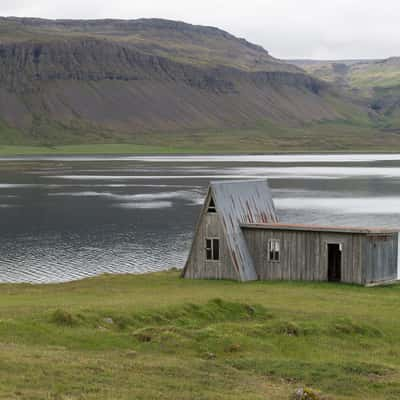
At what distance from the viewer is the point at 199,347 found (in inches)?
919

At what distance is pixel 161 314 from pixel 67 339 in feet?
16.7

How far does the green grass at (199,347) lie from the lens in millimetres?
18719

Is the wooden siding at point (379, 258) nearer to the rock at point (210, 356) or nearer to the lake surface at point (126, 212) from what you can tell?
the lake surface at point (126, 212)

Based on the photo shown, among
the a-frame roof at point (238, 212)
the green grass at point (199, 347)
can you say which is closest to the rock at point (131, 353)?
the green grass at point (199, 347)

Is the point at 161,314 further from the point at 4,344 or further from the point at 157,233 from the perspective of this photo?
the point at 157,233

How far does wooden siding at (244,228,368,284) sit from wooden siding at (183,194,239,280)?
176 centimetres

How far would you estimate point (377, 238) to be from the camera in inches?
1671

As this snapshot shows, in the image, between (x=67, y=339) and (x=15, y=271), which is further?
(x=15, y=271)

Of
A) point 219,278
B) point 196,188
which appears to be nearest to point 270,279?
point 219,278

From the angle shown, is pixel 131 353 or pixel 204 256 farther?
pixel 204 256

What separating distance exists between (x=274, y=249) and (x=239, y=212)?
3.14 meters

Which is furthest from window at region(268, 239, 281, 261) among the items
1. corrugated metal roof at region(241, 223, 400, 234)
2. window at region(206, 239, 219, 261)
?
window at region(206, 239, 219, 261)

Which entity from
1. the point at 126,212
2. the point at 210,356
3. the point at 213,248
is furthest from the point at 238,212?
the point at 126,212

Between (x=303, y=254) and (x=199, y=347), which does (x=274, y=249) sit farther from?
(x=199, y=347)
